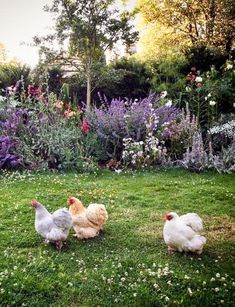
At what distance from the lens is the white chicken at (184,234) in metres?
3.87

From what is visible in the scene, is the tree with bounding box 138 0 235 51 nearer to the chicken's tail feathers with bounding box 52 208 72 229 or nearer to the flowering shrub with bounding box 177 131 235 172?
the flowering shrub with bounding box 177 131 235 172

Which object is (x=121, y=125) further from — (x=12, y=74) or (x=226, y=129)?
(x=12, y=74)

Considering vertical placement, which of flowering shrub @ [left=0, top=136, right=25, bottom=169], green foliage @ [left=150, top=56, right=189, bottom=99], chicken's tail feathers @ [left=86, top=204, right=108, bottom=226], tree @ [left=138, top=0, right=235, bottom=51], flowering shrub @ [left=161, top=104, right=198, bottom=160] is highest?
tree @ [left=138, top=0, right=235, bottom=51]

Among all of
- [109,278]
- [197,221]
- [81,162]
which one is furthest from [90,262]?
[81,162]

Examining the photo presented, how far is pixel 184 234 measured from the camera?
3.86 meters

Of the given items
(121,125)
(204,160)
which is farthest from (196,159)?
(121,125)

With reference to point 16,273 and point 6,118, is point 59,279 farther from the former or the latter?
point 6,118

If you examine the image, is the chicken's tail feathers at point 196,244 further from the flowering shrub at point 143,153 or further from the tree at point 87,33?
the tree at point 87,33

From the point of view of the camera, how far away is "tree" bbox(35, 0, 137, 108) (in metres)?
13.0

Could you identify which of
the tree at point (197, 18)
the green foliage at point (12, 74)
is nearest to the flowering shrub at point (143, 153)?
the green foliage at point (12, 74)

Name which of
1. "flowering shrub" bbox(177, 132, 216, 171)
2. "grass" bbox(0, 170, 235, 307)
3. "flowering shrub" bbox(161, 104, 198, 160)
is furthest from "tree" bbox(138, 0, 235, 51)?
"grass" bbox(0, 170, 235, 307)

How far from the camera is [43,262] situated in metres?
3.82

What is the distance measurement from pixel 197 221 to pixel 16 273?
1.71 metres

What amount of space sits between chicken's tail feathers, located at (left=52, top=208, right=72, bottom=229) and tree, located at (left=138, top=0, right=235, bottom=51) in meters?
12.8
